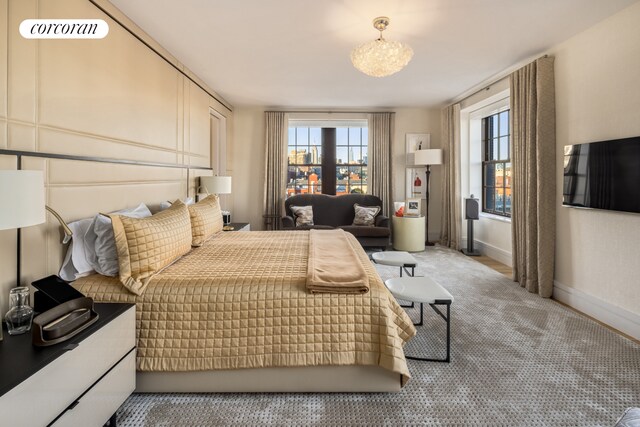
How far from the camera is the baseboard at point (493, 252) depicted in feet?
15.4

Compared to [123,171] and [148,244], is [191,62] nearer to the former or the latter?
[123,171]

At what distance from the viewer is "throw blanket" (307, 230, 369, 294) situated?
182cm

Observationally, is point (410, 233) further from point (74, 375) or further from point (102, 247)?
point (74, 375)

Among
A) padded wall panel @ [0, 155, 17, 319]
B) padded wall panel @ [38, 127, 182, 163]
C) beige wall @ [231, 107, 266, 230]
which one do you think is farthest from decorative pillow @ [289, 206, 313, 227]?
padded wall panel @ [0, 155, 17, 319]

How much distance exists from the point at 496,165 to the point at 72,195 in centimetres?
550

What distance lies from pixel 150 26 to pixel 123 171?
4.44 ft

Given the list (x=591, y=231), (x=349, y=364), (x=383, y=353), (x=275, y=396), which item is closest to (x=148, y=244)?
(x=275, y=396)

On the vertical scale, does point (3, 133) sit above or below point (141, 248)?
above

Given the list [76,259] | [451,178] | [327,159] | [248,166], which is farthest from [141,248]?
[451,178]

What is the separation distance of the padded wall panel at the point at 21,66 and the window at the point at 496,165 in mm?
5398

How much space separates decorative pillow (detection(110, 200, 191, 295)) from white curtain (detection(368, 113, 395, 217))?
4.53 meters

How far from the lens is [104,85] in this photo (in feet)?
7.92

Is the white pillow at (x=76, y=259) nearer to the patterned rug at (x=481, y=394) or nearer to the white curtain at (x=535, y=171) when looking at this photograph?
the patterned rug at (x=481, y=394)

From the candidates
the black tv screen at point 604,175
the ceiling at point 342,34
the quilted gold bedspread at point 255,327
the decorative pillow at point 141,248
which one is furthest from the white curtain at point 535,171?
the decorative pillow at point 141,248
